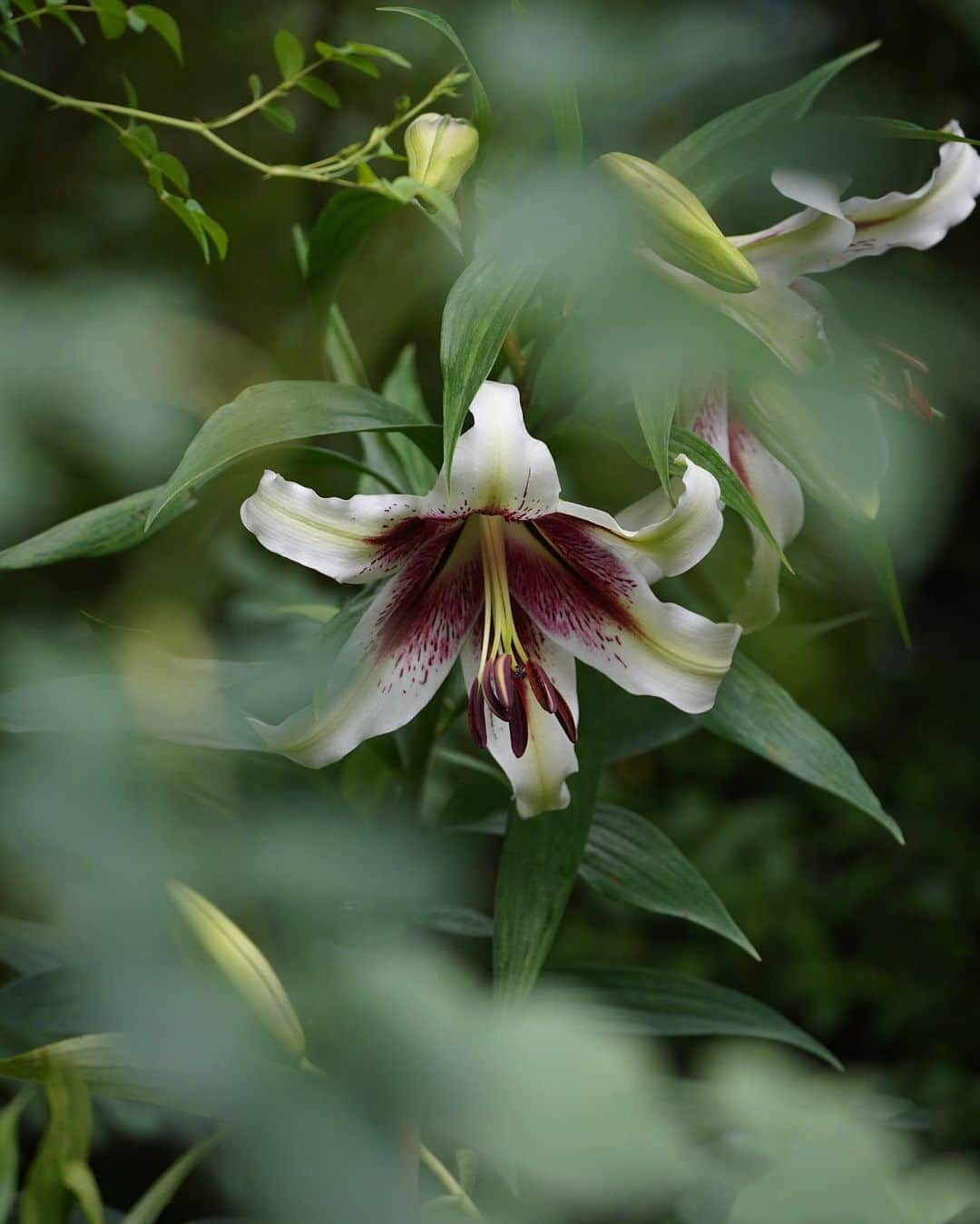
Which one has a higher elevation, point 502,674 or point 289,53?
point 289,53

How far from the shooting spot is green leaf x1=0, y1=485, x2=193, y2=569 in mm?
570

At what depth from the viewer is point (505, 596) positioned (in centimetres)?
56

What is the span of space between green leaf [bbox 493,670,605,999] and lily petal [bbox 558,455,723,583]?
107 mm

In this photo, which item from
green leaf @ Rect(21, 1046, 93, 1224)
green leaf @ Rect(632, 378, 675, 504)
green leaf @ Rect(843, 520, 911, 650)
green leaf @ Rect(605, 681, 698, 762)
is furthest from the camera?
green leaf @ Rect(605, 681, 698, 762)

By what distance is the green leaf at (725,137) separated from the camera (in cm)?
54

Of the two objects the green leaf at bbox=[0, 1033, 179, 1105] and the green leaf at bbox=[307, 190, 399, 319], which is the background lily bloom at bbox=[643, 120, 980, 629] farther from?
the green leaf at bbox=[0, 1033, 179, 1105]

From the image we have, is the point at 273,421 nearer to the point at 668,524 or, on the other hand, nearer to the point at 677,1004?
the point at 668,524

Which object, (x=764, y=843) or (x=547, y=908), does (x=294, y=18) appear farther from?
(x=764, y=843)

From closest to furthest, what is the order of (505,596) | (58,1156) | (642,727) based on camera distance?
(58,1156) → (505,596) → (642,727)

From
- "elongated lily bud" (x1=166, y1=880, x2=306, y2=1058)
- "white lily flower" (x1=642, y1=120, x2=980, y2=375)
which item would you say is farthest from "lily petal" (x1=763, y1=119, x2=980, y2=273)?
"elongated lily bud" (x1=166, y1=880, x2=306, y2=1058)

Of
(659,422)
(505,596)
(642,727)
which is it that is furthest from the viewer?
(642,727)

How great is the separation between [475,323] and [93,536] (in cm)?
20

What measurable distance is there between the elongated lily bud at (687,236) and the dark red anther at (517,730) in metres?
0.17

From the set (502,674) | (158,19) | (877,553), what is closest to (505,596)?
(502,674)
